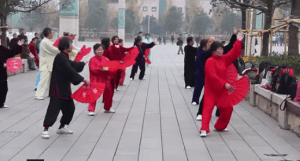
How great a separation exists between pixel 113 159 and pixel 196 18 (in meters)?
87.7

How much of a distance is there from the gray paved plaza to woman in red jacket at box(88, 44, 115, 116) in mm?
234

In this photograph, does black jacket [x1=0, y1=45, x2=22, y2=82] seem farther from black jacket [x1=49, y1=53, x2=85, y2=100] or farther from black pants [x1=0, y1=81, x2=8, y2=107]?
black jacket [x1=49, y1=53, x2=85, y2=100]

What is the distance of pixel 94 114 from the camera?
1111cm

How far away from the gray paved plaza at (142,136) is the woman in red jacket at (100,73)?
234 mm

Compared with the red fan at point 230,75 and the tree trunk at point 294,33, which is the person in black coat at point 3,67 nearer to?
the red fan at point 230,75

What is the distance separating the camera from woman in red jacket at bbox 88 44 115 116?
431 inches

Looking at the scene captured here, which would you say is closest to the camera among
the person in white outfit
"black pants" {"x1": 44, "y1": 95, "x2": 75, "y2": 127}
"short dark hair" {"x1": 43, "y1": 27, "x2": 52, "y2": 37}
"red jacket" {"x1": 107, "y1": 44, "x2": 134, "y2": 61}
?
"black pants" {"x1": 44, "y1": 95, "x2": 75, "y2": 127}

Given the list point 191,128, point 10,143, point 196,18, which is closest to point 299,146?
point 191,128

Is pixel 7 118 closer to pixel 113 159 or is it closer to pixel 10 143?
pixel 10 143

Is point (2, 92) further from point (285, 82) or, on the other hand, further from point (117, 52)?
point (285, 82)

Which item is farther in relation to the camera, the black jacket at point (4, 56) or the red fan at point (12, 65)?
the red fan at point (12, 65)

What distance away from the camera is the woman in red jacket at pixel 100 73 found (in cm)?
1094

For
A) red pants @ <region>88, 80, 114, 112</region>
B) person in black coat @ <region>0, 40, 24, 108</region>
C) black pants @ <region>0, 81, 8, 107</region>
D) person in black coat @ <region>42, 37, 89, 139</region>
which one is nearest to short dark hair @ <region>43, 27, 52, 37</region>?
person in black coat @ <region>0, 40, 24, 108</region>

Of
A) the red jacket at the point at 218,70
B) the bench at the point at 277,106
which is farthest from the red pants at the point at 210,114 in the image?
the bench at the point at 277,106
